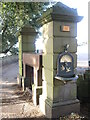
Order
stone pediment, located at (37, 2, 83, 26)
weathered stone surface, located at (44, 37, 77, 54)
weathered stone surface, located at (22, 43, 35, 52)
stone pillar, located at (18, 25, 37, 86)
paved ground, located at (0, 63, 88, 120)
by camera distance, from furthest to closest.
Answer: weathered stone surface, located at (22, 43, 35, 52)
stone pillar, located at (18, 25, 37, 86)
paved ground, located at (0, 63, 88, 120)
weathered stone surface, located at (44, 37, 77, 54)
stone pediment, located at (37, 2, 83, 26)

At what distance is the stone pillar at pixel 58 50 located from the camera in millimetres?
3490

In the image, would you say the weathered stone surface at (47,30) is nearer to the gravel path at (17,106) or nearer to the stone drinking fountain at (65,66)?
the stone drinking fountain at (65,66)

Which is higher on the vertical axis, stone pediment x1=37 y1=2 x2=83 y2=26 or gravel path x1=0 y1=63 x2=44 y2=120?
stone pediment x1=37 y1=2 x2=83 y2=26

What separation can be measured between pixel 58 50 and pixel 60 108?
1.34 m

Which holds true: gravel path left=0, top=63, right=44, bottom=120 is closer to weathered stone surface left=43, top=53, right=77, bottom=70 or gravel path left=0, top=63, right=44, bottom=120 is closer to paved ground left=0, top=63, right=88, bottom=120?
paved ground left=0, top=63, right=88, bottom=120

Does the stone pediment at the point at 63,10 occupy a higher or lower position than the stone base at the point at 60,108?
higher

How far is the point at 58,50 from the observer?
3559 millimetres

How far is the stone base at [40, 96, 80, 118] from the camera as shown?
11.7 feet

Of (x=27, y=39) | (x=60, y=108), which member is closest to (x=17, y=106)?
(x=60, y=108)

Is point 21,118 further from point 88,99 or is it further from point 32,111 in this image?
point 88,99

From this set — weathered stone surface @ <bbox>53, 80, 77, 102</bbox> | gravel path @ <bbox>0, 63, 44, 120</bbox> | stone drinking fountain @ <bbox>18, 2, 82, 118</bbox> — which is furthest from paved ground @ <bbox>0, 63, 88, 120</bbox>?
weathered stone surface @ <bbox>53, 80, 77, 102</bbox>

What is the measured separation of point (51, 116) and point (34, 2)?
4.58m

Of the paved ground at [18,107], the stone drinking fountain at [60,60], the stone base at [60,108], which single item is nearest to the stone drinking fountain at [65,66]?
the stone drinking fountain at [60,60]

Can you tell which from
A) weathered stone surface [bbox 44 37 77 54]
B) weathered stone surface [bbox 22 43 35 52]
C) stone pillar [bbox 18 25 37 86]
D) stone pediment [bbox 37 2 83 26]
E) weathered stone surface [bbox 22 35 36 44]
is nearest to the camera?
stone pediment [bbox 37 2 83 26]
